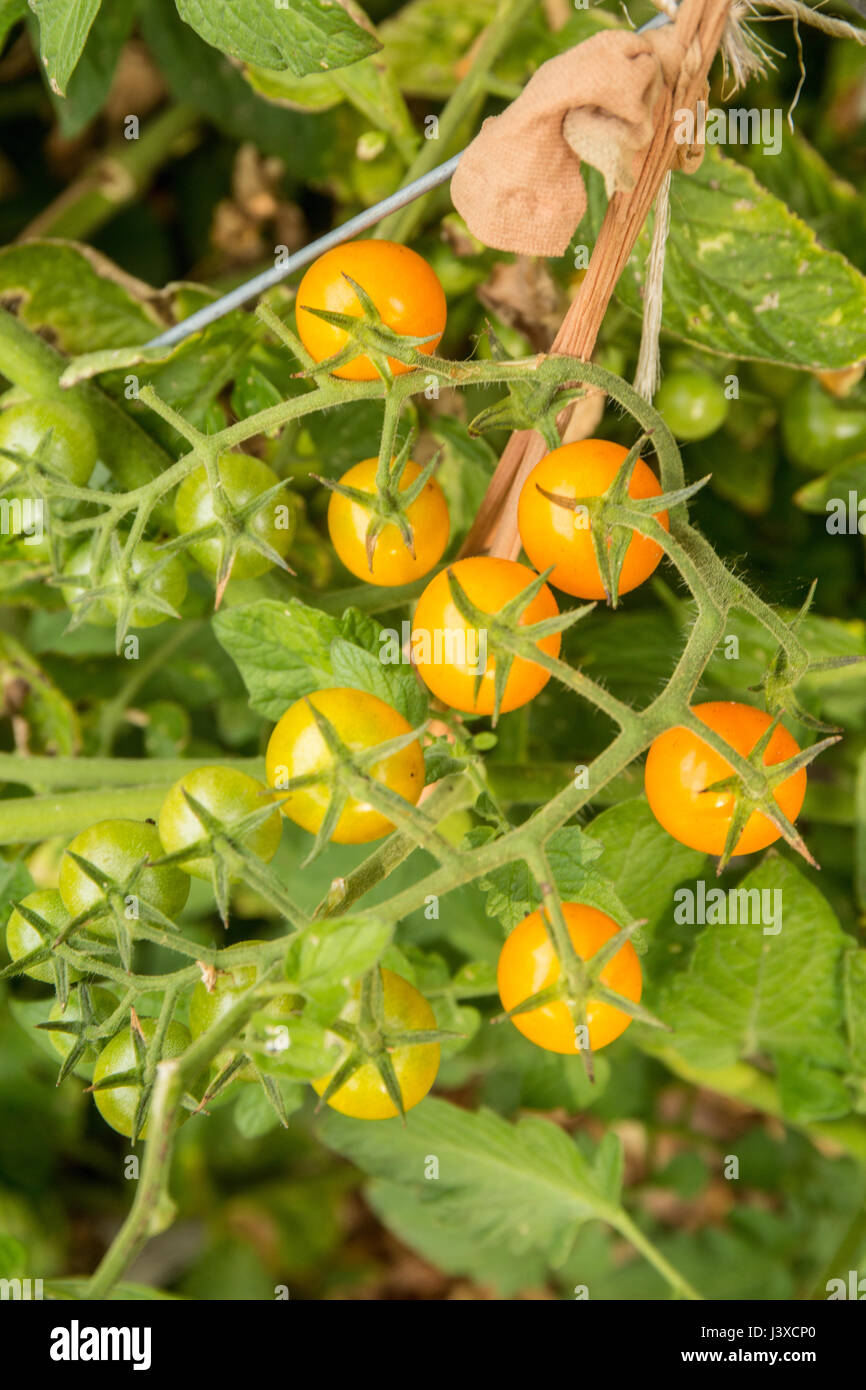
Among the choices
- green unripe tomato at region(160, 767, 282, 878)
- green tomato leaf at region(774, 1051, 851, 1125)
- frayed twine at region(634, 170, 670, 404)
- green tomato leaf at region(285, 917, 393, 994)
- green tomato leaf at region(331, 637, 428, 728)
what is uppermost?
frayed twine at region(634, 170, 670, 404)

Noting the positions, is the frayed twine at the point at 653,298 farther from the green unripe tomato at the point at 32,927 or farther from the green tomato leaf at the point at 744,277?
the green unripe tomato at the point at 32,927

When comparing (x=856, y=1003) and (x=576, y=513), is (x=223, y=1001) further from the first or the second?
(x=856, y=1003)

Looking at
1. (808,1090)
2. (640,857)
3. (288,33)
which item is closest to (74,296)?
(288,33)

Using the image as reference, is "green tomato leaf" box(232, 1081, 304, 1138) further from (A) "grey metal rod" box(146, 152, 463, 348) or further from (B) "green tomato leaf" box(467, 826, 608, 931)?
(A) "grey metal rod" box(146, 152, 463, 348)

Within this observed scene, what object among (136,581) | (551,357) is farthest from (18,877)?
(551,357)

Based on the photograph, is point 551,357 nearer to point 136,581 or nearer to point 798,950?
point 136,581

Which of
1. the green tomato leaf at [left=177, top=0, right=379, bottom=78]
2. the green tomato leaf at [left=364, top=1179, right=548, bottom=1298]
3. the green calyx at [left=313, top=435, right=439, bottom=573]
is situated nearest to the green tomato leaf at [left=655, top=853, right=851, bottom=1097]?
the green calyx at [left=313, top=435, right=439, bottom=573]
